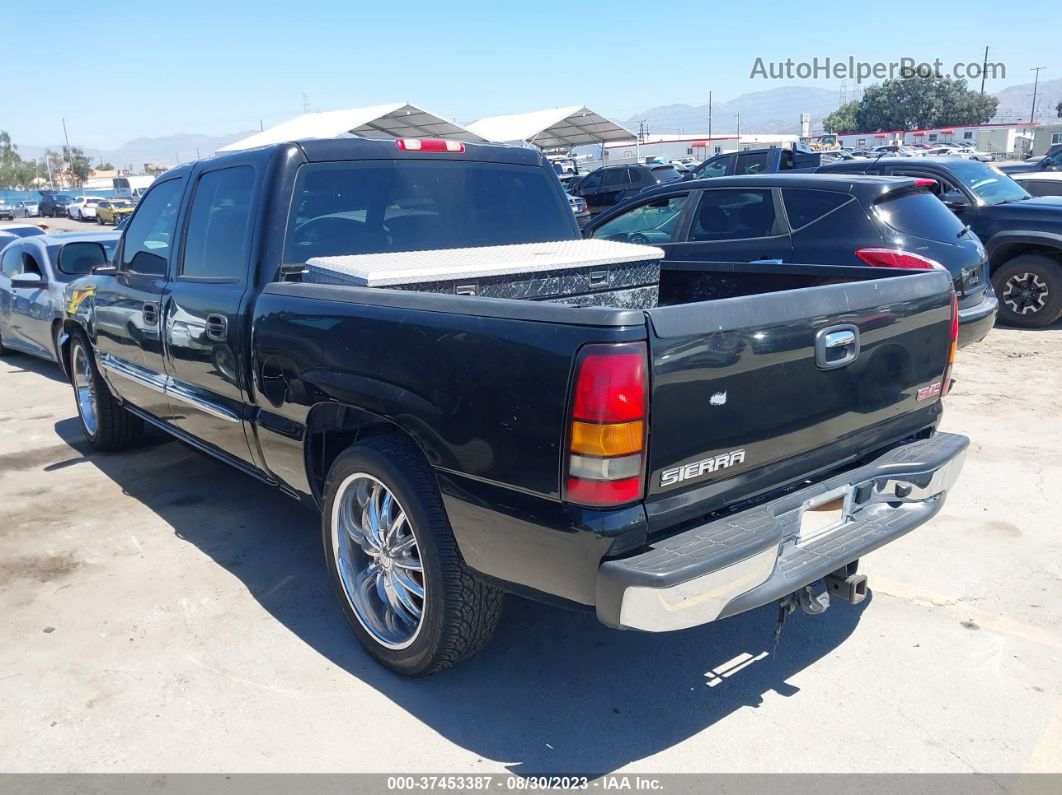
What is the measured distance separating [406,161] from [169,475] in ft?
9.14

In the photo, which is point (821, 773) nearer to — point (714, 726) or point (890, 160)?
point (714, 726)

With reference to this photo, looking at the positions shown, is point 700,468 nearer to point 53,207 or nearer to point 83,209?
point 83,209

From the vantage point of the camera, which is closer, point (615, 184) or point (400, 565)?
point (400, 565)

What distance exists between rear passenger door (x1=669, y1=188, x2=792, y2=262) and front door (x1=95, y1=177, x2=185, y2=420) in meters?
4.16

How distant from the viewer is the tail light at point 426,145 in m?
4.02

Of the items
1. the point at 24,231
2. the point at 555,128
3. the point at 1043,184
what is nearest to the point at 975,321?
the point at 1043,184

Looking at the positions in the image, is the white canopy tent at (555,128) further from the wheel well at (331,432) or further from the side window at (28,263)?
the wheel well at (331,432)

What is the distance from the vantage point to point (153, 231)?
4637 millimetres

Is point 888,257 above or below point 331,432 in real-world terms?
above

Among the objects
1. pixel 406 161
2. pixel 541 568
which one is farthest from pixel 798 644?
pixel 406 161

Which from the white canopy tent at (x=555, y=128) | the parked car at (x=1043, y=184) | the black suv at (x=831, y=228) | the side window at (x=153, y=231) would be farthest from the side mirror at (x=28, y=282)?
the white canopy tent at (x=555, y=128)

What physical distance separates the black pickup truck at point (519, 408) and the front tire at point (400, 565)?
0.04 ft

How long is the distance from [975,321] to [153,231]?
237 inches

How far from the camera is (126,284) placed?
4727 millimetres
